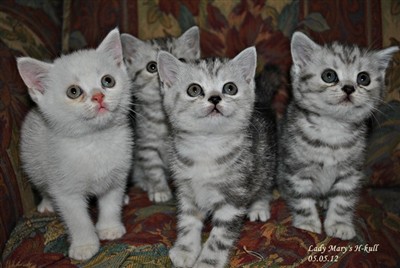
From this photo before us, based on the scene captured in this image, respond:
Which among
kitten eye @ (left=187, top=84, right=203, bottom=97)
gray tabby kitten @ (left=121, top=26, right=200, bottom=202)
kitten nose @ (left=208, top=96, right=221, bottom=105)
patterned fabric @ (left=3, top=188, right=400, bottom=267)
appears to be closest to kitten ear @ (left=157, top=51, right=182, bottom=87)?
kitten eye @ (left=187, top=84, right=203, bottom=97)

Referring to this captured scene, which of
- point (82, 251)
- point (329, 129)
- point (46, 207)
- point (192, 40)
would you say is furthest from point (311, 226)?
point (46, 207)

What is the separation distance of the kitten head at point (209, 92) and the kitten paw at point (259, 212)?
0.42m

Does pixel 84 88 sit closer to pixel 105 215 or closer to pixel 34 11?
pixel 105 215

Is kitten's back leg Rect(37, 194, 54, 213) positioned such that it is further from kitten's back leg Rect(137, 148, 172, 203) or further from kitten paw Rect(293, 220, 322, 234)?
kitten paw Rect(293, 220, 322, 234)

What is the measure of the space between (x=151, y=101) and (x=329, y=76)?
84cm

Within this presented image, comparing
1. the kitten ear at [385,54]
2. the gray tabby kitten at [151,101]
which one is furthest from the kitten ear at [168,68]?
the kitten ear at [385,54]

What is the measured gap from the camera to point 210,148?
1726 millimetres

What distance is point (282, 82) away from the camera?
2.29m

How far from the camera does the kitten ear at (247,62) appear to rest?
1.77 m

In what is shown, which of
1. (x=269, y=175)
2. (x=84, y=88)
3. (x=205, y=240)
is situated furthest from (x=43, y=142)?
(x=269, y=175)

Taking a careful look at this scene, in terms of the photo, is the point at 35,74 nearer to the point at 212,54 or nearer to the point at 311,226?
the point at 212,54

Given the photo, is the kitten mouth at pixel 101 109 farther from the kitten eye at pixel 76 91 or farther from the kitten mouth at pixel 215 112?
the kitten mouth at pixel 215 112

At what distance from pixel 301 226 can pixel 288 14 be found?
3.42 ft

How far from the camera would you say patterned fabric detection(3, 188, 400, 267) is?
1668mm
